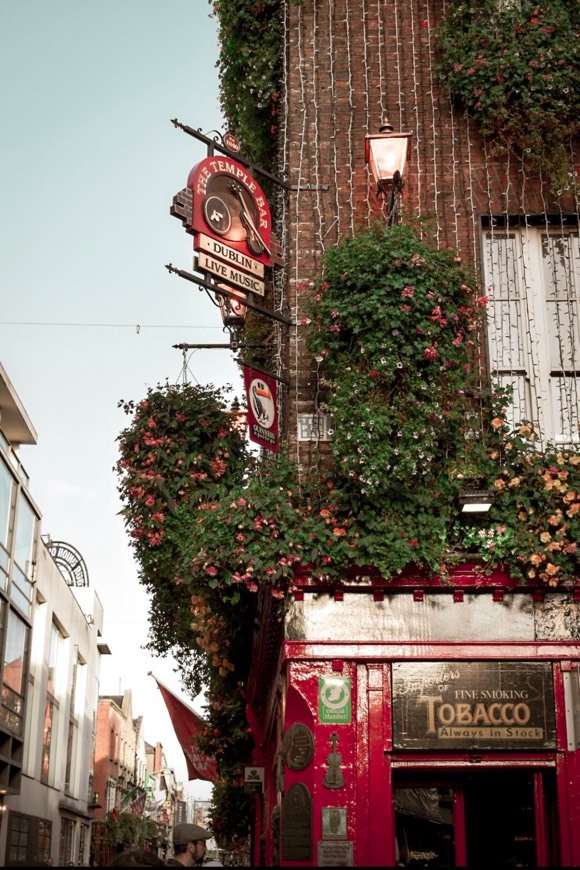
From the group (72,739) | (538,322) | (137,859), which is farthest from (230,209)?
(72,739)

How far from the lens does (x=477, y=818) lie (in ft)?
38.7

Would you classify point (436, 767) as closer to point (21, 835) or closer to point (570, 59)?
point (570, 59)

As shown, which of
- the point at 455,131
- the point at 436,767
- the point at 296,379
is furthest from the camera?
the point at 455,131

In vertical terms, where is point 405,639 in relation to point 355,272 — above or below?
below

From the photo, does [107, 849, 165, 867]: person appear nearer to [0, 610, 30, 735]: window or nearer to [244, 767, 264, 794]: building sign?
A: [244, 767, 264, 794]: building sign

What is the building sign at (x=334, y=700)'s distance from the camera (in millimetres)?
10758

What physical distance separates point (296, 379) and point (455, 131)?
3.83 meters

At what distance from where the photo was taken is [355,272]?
445 inches

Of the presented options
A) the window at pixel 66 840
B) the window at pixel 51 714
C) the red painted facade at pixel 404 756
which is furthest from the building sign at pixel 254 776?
the window at pixel 66 840

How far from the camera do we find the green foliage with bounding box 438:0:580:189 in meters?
12.8

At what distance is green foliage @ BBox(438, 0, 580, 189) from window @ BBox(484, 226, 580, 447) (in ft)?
2.68

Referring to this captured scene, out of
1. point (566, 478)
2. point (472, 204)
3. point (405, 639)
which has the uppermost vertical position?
point (472, 204)

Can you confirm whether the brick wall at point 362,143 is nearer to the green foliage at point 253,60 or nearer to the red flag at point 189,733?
the green foliage at point 253,60

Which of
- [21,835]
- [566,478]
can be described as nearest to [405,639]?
[566,478]
